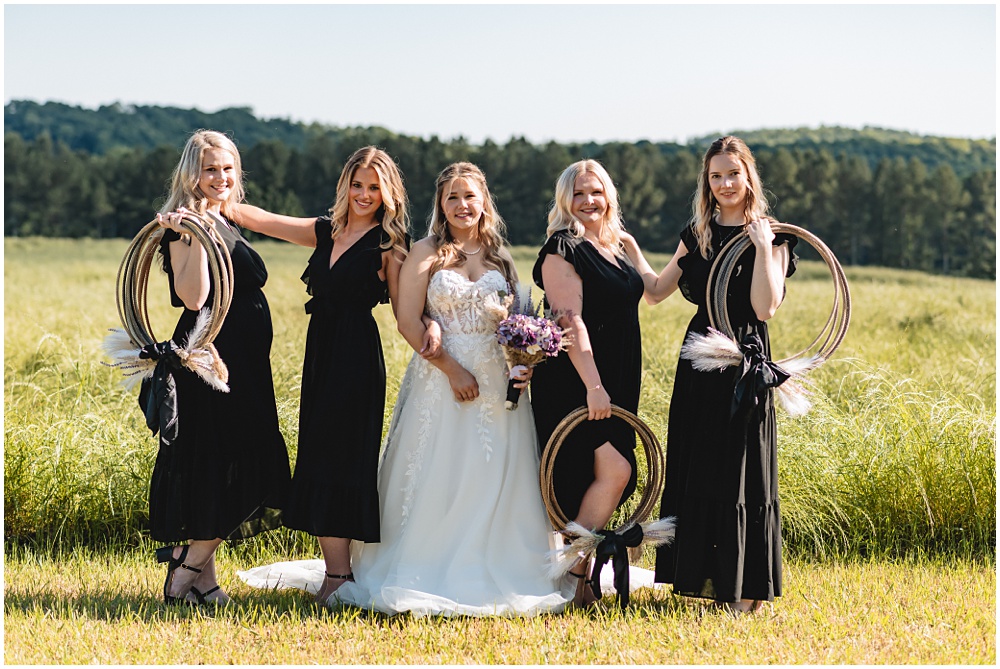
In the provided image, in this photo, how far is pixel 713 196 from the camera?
5547 millimetres

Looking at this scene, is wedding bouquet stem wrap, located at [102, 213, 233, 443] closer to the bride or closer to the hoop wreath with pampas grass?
the bride

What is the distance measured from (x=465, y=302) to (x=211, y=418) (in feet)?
5.12

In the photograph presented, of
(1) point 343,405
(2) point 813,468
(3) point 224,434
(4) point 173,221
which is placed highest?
(4) point 173,221

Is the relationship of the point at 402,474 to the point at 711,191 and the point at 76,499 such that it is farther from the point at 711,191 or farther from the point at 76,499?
the point at 76,499

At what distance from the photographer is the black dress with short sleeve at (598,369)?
5422mm

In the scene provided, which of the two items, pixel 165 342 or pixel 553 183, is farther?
pixel 553 183

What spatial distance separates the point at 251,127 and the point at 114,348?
76198 millimetres

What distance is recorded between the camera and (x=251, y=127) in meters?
78.0

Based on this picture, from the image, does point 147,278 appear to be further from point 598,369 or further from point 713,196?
point 713,196

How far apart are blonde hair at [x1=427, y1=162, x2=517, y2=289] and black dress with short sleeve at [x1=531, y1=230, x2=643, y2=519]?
242 mm

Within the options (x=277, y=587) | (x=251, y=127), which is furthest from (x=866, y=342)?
(x=251, y=127)

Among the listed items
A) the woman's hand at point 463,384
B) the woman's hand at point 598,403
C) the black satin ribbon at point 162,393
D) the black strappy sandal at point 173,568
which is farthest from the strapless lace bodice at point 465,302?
the black strappy sandal at point 173,568

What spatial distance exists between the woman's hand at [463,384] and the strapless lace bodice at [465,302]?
228mm

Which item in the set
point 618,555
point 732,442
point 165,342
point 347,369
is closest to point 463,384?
point 347,369
